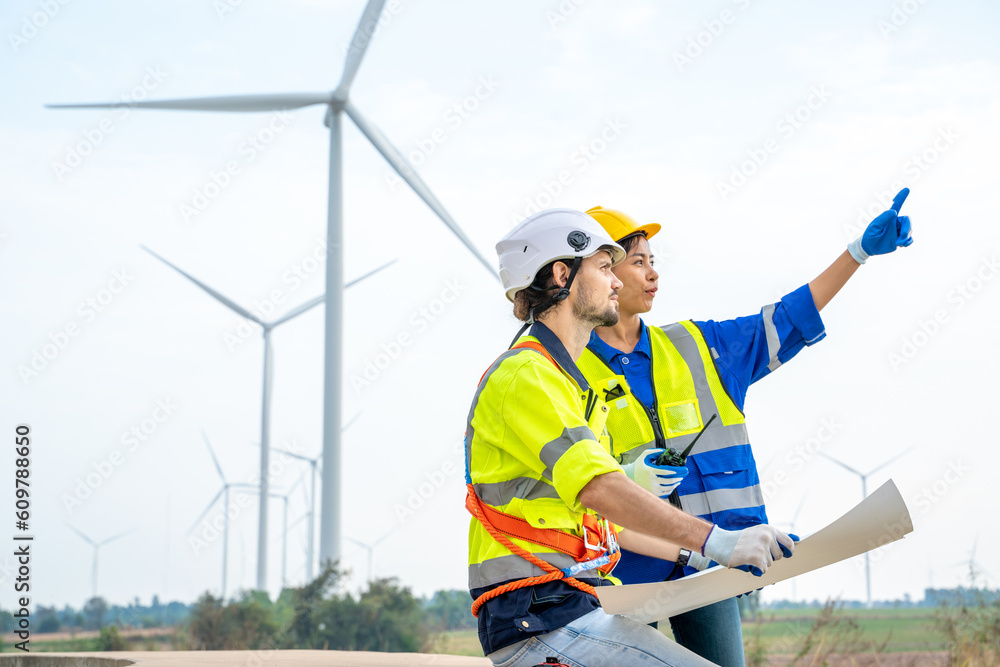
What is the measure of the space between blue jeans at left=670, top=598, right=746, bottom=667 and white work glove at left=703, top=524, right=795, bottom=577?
4.16 ft

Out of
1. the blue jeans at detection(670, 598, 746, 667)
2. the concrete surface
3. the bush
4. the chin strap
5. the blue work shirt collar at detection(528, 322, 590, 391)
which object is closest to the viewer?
the blue work shirt collar at detection(528, 322, 590, 391)

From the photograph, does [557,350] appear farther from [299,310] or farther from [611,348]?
[299,310]

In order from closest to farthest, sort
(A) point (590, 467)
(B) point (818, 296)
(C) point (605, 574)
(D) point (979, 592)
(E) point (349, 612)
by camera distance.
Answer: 1. (A) point (590, 467)
2. (C) point (605, 574)
3. (B) point (818, 296)
4. (D) point (979, 592)
5. (E) point (349, 612)

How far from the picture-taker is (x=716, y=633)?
3895 mm

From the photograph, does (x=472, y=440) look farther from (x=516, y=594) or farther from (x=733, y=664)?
(x=733, y=664)

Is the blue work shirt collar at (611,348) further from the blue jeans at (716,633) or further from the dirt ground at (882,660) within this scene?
the dirt ground at (882,660)

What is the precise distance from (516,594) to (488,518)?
0.23 metres

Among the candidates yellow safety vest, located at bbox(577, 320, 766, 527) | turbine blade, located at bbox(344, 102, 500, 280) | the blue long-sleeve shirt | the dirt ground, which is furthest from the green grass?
turbine blade, located at bbox(344, 102, 500, 280)

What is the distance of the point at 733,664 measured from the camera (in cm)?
392

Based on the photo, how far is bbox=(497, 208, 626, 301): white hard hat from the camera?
3.19 metres

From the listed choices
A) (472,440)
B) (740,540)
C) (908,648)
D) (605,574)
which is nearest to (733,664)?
(605,574)

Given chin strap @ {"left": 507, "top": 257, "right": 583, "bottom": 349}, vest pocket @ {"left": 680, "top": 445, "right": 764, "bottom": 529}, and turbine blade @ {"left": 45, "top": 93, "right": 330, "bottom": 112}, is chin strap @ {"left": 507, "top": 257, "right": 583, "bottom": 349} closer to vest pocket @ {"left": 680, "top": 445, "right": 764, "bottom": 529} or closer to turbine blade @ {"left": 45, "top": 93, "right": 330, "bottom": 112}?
vest pocket @ {"left": 680, "top": 445, "right": 764, "bottom": 529}

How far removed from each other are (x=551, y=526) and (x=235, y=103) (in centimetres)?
2241

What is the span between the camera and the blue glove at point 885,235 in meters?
4.40
